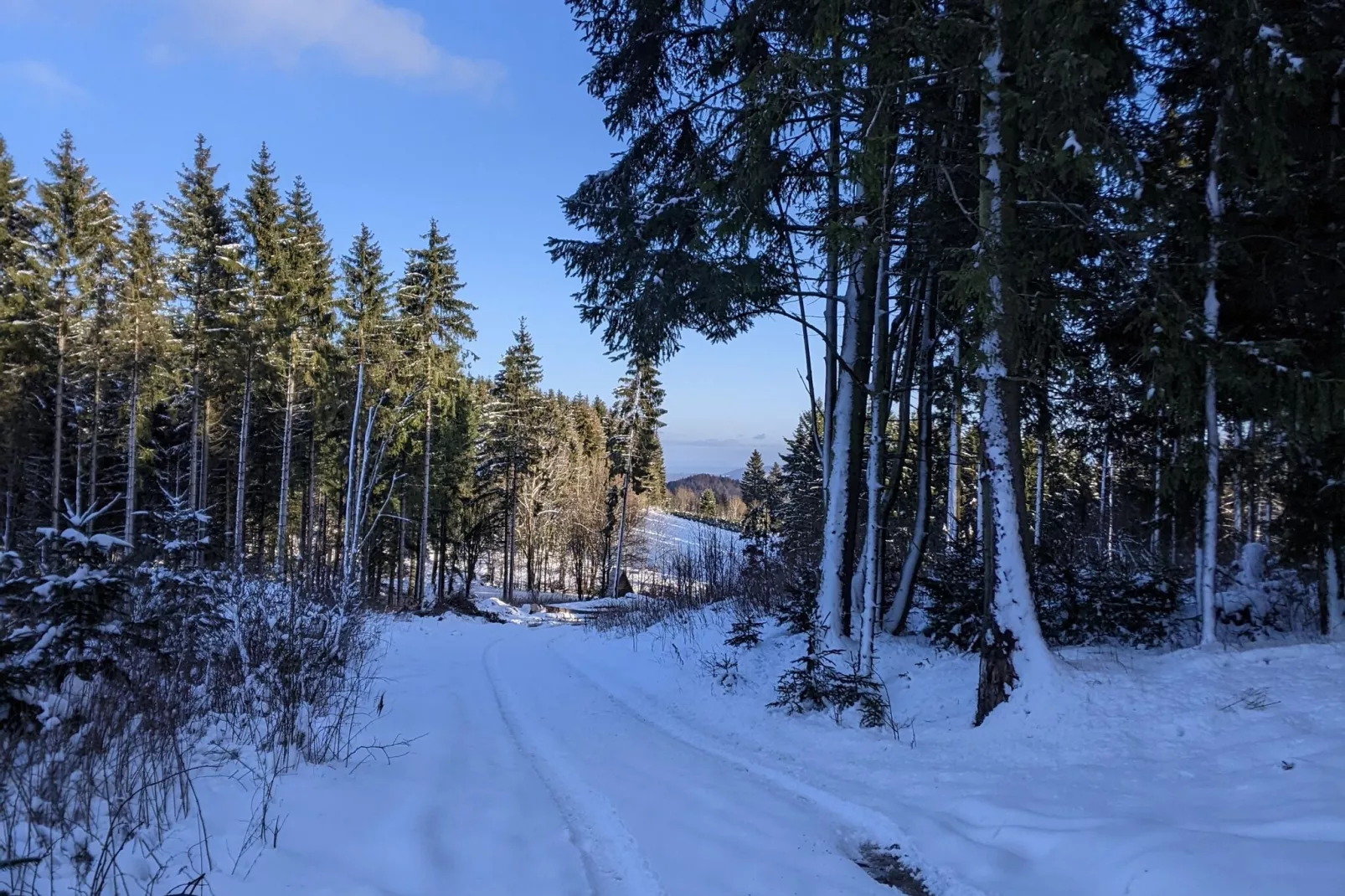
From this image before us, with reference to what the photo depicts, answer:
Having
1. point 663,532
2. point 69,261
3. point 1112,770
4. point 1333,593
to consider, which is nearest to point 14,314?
point 69,261

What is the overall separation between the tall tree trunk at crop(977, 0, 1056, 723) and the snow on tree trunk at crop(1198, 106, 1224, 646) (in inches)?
75.2

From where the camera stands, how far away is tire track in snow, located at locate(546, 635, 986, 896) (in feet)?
11.5

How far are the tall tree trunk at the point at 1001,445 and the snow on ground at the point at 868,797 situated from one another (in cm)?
40

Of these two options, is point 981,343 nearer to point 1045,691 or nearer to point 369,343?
point 1045,691

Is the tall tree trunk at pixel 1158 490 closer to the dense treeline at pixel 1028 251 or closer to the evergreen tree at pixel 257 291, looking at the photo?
the dense treeline at pixel 1028 251

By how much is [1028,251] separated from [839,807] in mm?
5218

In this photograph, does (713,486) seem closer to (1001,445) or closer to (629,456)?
(629,456)

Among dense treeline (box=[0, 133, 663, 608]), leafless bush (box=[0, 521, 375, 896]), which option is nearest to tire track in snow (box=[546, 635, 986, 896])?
leafless bush (box=[0, 521, 375, 896])

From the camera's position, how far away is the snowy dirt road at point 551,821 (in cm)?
328

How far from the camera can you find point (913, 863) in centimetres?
368

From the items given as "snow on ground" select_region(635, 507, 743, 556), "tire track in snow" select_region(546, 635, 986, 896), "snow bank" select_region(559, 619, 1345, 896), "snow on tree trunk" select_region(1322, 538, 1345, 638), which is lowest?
"snow on ground" select_region(635, 507, 743, 556)

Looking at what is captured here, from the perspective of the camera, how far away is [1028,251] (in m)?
6.40

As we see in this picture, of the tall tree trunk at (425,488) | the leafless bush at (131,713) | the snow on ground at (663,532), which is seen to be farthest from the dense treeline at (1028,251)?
the snow on ground at (663,532)

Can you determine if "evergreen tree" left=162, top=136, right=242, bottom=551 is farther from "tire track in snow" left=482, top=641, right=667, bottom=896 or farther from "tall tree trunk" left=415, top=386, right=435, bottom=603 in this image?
"tire track in snow" left=482, top=641, right=667, bottom=896
